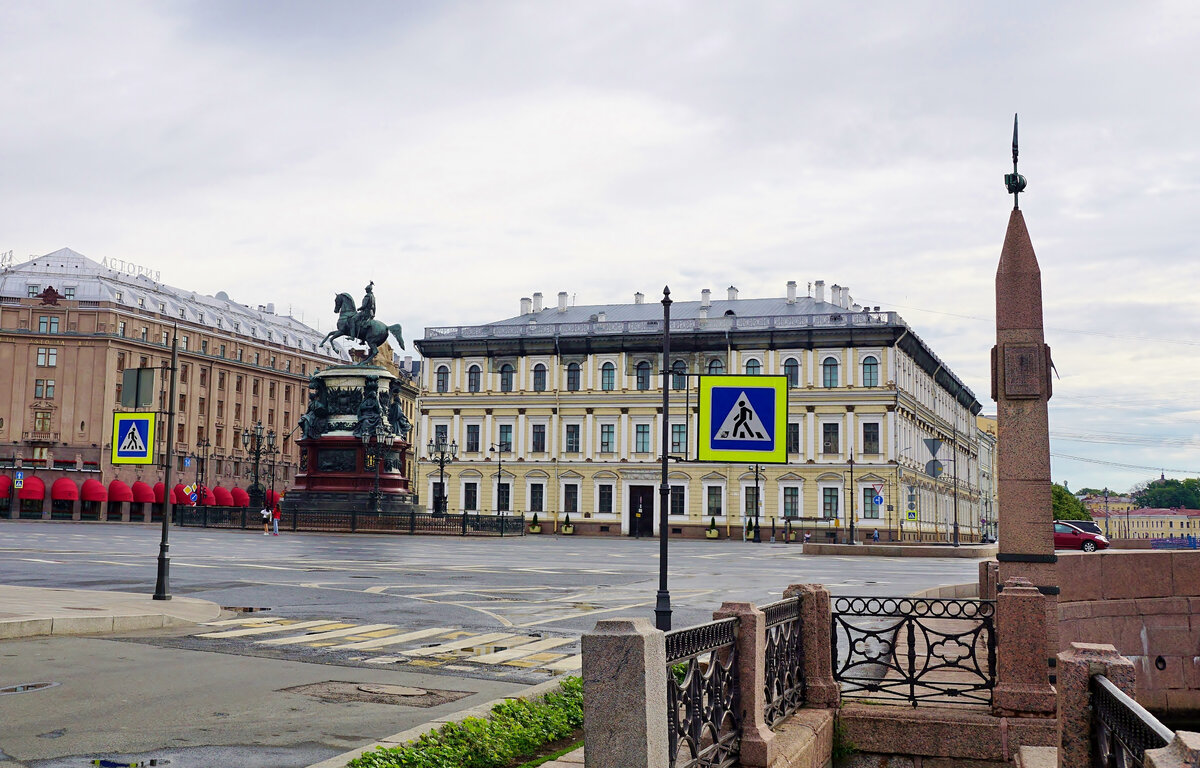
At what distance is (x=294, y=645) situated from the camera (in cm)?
1263

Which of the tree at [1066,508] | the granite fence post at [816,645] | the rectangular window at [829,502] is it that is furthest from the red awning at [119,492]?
the tree at [1066,508]

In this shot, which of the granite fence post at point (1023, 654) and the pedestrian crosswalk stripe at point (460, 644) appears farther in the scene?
the pedestrian crosswalk stripe at point (460, 644)

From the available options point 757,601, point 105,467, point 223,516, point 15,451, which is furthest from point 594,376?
point 757,601

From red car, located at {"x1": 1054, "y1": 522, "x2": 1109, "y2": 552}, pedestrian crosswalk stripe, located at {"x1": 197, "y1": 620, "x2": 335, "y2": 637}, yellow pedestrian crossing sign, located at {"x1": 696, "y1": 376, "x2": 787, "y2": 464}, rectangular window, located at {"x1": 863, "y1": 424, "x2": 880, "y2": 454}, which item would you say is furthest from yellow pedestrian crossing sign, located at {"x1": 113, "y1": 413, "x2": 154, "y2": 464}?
rectangular window, located at {"x1": 863, "y1": 424, "x2": 880, "y2": 454}

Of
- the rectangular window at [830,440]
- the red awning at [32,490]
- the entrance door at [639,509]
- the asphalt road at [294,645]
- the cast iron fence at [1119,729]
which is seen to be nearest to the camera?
the cast iron fence at [1119,729]

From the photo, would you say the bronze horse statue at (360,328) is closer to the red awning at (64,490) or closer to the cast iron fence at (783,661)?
the red awning at (64,490)

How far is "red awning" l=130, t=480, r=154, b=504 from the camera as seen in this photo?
81.6m

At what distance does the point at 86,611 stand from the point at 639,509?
205 ft

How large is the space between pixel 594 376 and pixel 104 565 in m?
53.3

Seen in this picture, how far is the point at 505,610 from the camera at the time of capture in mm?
17625

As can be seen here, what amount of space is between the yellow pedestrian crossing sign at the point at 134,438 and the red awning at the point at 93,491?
66770mm

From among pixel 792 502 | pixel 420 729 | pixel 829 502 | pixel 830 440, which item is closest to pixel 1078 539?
pixel 829 502

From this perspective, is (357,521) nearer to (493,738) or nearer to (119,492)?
(119,492)

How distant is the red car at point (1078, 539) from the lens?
42.2 metres
